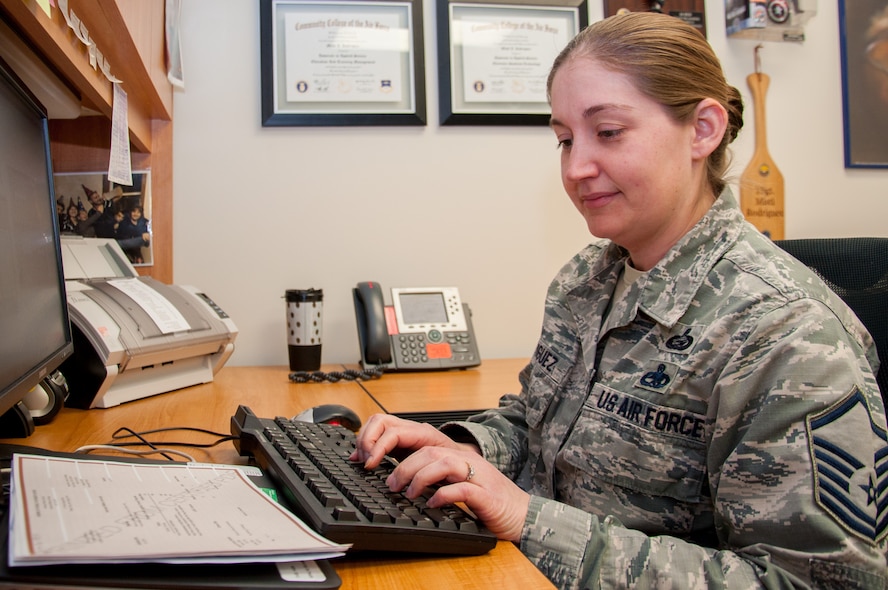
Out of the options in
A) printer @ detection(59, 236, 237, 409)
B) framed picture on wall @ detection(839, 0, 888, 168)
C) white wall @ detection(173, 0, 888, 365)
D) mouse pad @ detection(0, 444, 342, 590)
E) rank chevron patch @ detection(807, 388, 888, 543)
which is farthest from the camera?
framed picture on wall @ detection(839, 0, 888, 168)

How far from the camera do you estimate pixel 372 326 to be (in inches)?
65.1

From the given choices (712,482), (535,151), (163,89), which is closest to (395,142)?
(535,151)

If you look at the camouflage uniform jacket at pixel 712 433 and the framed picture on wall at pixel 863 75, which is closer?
the camouflage uniform jacket at pixel 712 433

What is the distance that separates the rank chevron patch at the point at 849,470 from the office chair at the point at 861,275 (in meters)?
0.34

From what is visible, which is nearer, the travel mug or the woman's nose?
the woman's nose

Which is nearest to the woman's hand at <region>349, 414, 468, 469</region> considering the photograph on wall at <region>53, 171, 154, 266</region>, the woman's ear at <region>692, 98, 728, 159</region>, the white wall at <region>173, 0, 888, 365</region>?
the woman's ear at <region>692, 98, 728, 159</region>

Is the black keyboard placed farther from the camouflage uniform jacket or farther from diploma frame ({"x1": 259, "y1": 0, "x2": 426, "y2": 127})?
diploma frame ({"x1": 259, "y1": 0, "x2": 426, "y2": 127})

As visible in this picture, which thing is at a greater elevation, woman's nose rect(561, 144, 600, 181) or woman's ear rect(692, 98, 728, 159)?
woman's ear rect(692, 98, 728, 159)

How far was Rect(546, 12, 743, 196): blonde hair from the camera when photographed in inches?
35.4

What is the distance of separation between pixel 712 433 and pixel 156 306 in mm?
1004

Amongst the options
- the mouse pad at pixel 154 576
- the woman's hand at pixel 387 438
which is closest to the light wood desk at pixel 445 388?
the woman's hand at pixel 387 438

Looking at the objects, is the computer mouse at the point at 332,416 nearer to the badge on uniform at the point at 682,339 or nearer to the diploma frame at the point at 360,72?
the badge on uniform at the point at 682,339

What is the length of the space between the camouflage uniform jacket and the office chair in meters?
0.12

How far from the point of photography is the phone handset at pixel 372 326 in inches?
65.0
